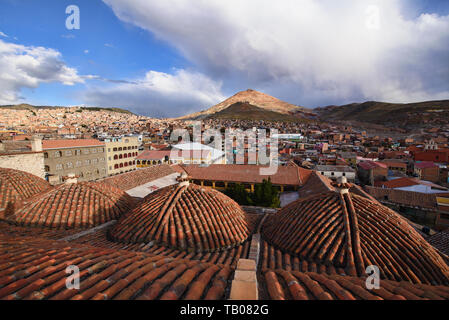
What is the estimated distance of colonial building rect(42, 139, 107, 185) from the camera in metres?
22.4

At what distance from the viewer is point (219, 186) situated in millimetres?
19531

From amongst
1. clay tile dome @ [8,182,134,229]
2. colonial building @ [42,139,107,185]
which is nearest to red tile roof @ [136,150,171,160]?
colonial building @ [42,139,107,185]

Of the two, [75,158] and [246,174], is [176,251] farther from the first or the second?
[75,158]

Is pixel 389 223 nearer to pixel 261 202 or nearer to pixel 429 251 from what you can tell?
pixel 429 251

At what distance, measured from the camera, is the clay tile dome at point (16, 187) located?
7078 millimetres

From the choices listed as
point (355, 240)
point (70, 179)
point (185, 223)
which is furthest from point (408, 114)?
point (70, 179)

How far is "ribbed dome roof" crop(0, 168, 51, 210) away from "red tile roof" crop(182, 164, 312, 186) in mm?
12479

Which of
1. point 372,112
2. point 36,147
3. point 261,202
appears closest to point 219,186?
point 261,202

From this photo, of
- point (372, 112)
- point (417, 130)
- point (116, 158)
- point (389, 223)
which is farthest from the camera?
point (372, 112)

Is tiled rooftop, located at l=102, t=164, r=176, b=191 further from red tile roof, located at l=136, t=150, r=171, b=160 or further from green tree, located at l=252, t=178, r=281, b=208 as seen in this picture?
red tile roof, located at l=136, t=150, r=171, b=160

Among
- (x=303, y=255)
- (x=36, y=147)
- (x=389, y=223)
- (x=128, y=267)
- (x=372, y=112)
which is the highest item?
(x=372, y=112)

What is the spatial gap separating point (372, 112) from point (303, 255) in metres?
169
